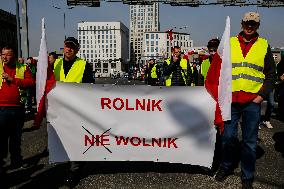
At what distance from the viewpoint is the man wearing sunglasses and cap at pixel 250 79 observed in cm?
452

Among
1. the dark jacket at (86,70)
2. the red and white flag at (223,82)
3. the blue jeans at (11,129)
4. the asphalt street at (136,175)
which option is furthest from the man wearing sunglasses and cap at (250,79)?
the blue jeans at (11,129)

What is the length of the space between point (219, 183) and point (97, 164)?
1909mm

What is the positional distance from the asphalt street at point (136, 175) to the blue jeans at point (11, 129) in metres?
0.28

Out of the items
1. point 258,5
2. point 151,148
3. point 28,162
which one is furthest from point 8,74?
point 258,5

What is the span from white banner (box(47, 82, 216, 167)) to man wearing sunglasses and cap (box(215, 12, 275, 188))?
1.63ft

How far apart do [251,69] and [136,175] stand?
2.05 metres

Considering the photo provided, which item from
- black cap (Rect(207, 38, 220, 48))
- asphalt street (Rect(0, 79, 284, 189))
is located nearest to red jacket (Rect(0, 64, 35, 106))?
asphalt street (Rect(0, 79, 284, 189))

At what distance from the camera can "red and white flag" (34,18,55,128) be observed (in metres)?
4.56

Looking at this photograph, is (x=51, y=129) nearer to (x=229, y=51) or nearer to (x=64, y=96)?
(x=64, y=96)

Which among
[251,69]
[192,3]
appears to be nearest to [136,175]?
[251,69]

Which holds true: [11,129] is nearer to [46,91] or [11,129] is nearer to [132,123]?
[46,91]

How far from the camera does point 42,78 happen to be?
4605 mm

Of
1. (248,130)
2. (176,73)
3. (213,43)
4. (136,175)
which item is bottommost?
(136,175)

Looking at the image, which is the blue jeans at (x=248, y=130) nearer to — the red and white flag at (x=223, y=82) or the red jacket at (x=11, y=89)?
the red and white flag at (x=223, y=82)
